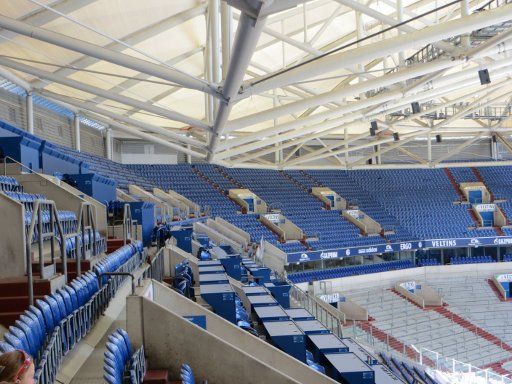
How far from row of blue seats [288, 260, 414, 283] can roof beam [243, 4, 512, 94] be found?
16.1 m

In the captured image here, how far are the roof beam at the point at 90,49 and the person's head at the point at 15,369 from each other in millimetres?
8315

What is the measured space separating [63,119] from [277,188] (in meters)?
13.8

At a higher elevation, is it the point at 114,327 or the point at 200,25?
the point at 200,25

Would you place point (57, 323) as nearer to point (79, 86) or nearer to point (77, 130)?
point (79, 86)

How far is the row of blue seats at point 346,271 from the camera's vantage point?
1072 inches

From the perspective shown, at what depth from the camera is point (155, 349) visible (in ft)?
19.8

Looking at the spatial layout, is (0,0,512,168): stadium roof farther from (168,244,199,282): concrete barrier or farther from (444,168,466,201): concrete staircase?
(444,168,466,201): concrete staircase

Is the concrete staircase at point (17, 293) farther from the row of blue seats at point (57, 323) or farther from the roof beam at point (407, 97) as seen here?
the roof beam at point (407, 97)

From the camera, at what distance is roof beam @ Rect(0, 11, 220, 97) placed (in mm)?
9539

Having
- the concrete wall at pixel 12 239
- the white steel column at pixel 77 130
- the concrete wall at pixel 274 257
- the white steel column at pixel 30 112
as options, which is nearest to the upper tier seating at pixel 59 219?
the concrete wall at pixel 12 239

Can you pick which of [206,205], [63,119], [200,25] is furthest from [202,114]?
[200,25]

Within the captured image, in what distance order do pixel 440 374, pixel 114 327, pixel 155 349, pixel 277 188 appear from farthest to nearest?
1. pixel 277 188
2. pixel 440 374
3. pixel 114 327
4. pixel 155 349

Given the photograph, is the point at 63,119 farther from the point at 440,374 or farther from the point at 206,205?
the point at 440,374

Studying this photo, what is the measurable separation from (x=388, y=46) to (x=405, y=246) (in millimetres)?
20655
